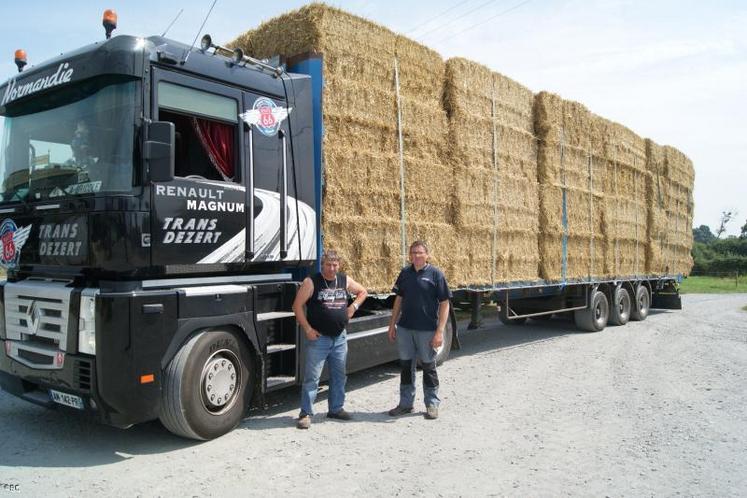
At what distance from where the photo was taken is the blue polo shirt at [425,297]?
5539 millimetres

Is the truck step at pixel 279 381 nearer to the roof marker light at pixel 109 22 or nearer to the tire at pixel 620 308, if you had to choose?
the roof marker light at pixel 109 22

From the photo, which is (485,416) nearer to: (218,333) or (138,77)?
(218,333)

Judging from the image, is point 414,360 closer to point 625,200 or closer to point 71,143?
point 71,143

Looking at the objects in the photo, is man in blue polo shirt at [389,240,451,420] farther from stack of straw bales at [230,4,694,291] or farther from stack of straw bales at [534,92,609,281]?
stack of straw bales at [534,92,609,281]

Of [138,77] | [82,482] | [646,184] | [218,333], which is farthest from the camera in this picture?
[646,184]

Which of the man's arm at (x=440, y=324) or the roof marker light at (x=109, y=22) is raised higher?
the roof marker light at (x=109, y=22)

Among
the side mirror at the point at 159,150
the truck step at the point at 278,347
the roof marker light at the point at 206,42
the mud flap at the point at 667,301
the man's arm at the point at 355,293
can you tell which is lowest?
the mud flap at the point at 667,301

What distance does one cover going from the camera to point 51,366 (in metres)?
4.37

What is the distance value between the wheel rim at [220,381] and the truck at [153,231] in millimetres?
13

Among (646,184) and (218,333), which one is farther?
(646,184)

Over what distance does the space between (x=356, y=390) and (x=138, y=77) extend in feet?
14.0

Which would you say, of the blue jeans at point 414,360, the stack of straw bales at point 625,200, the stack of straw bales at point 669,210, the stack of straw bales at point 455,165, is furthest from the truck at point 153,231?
the stack of straw bales at point 669,210

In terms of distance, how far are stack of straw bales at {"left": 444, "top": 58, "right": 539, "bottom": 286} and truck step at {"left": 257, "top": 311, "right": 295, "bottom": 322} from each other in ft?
10.5

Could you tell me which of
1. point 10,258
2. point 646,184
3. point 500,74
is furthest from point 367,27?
point 646,184
